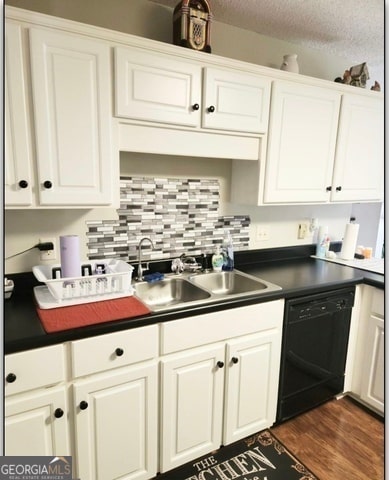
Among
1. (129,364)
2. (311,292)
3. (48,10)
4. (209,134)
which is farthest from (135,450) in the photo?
(48,10)

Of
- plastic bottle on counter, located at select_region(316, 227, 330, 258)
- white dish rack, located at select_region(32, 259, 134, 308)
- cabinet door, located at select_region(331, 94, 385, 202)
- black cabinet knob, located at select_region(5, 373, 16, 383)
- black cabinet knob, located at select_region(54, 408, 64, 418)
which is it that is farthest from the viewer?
plastic bottle on counter, located at select_region(316, 227, 330, 258)

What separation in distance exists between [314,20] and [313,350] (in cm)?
198

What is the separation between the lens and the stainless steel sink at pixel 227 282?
1.96 m

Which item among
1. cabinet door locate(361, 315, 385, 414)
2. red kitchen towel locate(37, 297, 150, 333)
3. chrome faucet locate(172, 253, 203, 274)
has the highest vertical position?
chrome faucet locate(172, 253, 203, 274)

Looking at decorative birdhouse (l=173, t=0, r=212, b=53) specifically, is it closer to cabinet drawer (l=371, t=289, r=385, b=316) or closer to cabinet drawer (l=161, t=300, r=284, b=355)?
cabinet drawer (l=161, t=300, r=284, b=355)

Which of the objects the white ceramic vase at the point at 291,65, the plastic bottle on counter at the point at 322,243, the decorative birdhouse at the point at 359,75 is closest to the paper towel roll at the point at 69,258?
the white ceramic vase at the point at 291,65

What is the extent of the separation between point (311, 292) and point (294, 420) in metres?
0.85

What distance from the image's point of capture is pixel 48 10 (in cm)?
154

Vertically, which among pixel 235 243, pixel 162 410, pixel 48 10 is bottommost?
pixel 162 410

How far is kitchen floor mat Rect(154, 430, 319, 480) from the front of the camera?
1617 mm

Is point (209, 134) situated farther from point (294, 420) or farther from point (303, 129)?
point (294, 420)

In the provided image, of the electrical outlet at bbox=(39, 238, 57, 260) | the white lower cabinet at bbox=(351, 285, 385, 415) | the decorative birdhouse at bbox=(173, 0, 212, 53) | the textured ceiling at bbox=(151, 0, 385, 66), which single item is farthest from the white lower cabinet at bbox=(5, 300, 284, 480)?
the textured ceiling at bbox=(151, 0, 385, 66)

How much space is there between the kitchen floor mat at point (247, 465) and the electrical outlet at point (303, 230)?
145 cm

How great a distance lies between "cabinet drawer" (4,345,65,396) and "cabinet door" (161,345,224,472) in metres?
0.45
